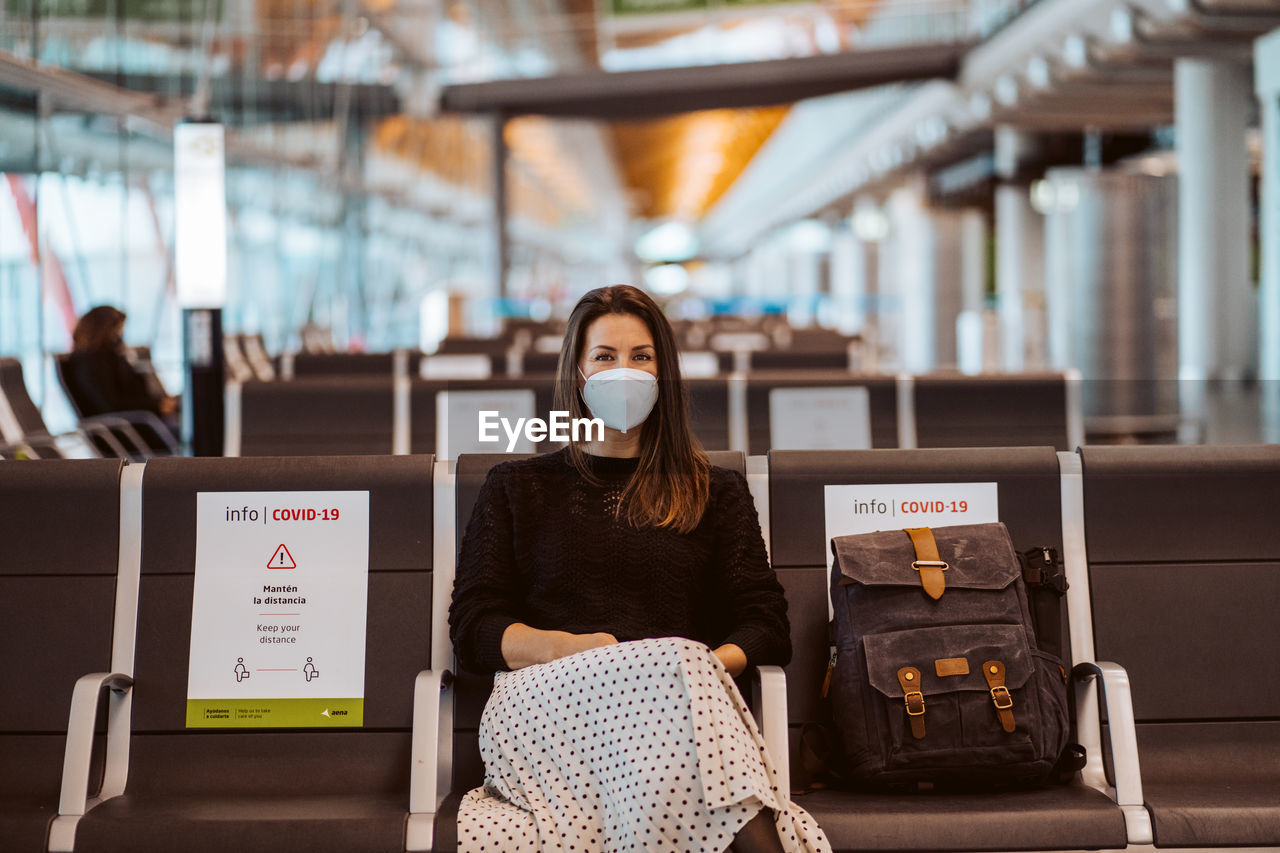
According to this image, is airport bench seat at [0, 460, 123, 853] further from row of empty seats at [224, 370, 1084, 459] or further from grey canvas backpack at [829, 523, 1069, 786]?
row of empty seats at [224, 370, 1084, 459]

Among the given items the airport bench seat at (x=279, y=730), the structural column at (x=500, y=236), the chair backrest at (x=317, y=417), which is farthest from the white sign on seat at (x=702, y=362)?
the structural column at (x=500, y=236)

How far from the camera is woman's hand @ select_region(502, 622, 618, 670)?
2604 mm

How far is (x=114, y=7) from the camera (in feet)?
41.5

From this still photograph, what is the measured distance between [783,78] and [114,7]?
985 centimetres

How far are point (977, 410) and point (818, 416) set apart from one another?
67 cm

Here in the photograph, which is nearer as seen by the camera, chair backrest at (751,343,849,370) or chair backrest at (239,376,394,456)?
chair backrest at (239,376,394,456)

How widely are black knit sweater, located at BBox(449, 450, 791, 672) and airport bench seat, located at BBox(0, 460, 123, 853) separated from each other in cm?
85

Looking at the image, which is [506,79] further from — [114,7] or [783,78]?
[114,7]

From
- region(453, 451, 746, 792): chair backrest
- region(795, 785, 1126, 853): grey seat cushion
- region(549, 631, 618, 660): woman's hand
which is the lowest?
region(795, 785, 1126, 853): grey seat cushion

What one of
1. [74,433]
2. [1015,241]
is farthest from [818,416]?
[1015,241]

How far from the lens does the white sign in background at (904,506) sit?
304 centimetres

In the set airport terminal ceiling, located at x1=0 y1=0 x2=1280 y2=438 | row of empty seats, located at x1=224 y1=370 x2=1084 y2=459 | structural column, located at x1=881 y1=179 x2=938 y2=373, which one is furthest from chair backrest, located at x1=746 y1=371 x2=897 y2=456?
structural column, located at x1=881 y1=179 x2=938 y2=373

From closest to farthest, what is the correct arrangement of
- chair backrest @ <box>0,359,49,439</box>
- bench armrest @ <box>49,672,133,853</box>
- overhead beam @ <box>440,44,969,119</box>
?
bench armrest @ <box>49,672,133,853</box>
chair backrest @ <box>0,359,49,439</box>
overhead beam @ <box>440,44,969,119</box>

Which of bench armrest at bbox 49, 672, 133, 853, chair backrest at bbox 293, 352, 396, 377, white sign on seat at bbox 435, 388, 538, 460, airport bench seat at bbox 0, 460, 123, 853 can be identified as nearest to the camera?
bench armrest at bbox 49, 672, 133, 853
